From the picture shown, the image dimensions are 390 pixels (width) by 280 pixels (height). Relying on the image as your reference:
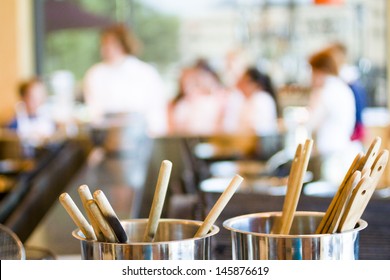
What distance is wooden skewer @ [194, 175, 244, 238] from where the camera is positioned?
910 millimetres

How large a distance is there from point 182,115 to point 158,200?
21.0 ft

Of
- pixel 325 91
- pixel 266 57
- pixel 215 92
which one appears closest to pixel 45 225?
pixel 325 91

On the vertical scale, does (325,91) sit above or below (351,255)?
below

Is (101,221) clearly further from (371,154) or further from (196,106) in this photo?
(196,106)

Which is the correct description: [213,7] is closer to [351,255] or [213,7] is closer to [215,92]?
[215,92]

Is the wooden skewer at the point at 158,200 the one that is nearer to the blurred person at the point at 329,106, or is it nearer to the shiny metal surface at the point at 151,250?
the shiny metal surface at the point at 151,250

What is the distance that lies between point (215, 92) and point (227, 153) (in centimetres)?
233

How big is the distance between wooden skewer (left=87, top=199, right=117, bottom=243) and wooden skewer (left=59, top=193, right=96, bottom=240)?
0.07 ft

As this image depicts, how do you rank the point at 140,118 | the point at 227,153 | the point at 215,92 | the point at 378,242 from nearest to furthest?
the point at 378,242
the point at 140,118
the point at 227,153
the point at 215,92

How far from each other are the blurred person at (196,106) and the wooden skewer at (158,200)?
614cm

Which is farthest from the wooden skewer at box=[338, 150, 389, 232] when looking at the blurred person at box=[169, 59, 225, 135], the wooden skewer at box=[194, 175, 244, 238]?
the blurred person at box=[169, 59, 225, 135]

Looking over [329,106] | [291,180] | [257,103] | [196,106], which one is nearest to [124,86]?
[196,106]

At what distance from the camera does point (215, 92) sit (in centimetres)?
755
